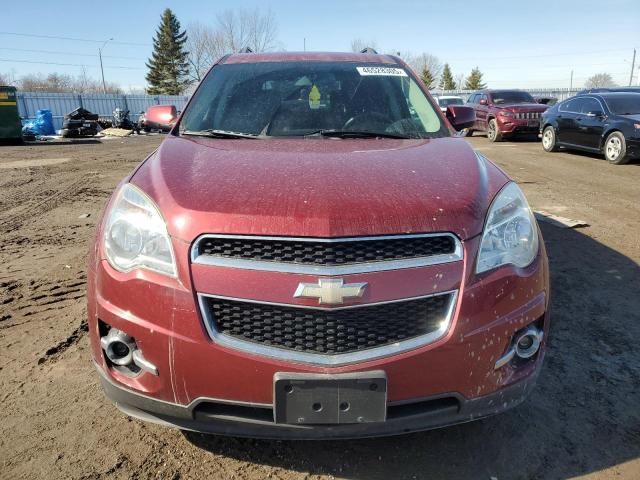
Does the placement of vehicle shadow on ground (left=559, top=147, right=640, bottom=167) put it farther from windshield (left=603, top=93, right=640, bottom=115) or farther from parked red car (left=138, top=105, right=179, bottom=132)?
parked red car (left=138, top=105, right=179, bottom=132)

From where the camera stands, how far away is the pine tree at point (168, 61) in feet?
207

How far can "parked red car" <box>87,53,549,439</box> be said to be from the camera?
5.68 ft

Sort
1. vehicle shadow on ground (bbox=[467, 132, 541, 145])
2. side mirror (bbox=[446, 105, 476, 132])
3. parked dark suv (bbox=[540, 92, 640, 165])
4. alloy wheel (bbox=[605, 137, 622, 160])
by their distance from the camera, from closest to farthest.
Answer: side mirror (bbox=[446, 105, 476, 132]), parked dark suv (bbox=[540, 92, 640, 165]), alloy wheel (bbox=[605, 137, 622, 160]), vehicle shadow on ground (bbox=[467, 132, 541, 145])

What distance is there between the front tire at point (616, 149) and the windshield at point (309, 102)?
9.20 meters

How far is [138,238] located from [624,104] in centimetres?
1254

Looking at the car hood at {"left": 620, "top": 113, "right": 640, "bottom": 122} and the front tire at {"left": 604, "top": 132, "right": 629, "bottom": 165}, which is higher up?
the car hood at {"left": 620, "top": 113, "right": 640, "bottom": 122}

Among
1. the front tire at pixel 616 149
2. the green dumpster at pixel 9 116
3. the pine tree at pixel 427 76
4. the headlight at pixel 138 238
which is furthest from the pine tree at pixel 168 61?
the headlight at pixel 138 238

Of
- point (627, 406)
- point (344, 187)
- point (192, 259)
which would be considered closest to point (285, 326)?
point (192, 259)

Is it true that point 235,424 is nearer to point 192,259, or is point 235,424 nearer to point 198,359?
point 198,359

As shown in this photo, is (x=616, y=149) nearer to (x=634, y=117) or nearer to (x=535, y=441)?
(x=634, y=117)

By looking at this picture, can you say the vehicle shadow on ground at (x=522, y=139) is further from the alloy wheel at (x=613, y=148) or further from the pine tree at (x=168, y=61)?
the pine tree at (x=168, y=61)

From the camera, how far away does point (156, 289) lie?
1790 millimetres

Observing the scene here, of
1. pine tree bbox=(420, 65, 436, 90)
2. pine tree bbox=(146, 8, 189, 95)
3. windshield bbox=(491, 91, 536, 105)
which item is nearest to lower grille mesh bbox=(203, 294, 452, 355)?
windshield bbox=(491, 91, 536, 105)

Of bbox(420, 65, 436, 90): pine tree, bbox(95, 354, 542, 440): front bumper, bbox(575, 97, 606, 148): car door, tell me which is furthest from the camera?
bbox(420, 65, 436, 90): pine tree
